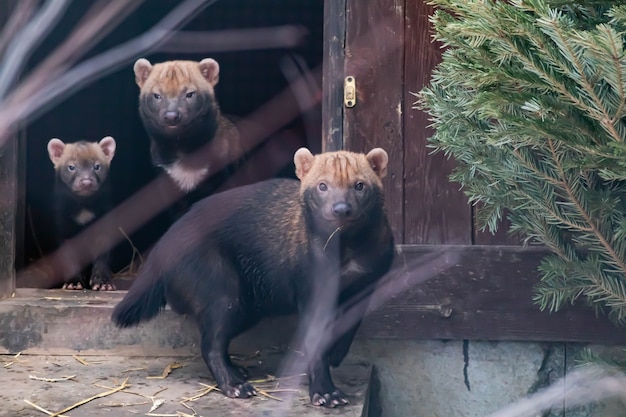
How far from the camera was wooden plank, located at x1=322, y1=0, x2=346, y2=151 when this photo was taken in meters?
4.88

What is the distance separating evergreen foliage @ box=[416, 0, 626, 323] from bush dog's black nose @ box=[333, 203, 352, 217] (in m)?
0.64

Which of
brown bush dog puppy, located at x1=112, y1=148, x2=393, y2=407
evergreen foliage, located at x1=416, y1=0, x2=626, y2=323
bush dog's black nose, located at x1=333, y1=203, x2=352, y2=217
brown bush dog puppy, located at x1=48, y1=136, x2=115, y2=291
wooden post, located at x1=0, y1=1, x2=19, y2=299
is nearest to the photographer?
evergreen foliage, located at x1=416, y1=0, x2=626, y2=323

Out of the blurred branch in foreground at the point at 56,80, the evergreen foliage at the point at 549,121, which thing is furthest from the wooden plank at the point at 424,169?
the blurred branch in foreground at the point at 56,80

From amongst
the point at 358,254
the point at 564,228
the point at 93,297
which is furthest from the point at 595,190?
the point at 93,297

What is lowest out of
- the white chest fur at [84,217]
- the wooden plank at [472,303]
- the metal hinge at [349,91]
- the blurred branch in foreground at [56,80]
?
the wooden plank at [472,303]

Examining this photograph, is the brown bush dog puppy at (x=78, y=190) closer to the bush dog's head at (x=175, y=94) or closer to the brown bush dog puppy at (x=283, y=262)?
the bush dog's head at (x=175, y=94)

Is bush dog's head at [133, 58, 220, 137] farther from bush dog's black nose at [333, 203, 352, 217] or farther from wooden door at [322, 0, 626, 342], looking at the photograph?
bush dog's black nose at [333, 203, 352, 217]

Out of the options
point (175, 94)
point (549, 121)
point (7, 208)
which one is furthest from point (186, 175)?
point (549, 121)

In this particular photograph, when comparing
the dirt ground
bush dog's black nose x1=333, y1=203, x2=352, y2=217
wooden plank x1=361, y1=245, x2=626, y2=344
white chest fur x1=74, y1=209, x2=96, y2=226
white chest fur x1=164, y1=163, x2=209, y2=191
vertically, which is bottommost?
the dirt ground

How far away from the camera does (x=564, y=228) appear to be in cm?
341

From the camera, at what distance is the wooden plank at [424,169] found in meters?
4.84

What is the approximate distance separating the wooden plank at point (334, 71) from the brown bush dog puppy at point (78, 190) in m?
2.19

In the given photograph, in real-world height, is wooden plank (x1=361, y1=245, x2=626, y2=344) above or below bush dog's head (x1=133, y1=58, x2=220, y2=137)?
below

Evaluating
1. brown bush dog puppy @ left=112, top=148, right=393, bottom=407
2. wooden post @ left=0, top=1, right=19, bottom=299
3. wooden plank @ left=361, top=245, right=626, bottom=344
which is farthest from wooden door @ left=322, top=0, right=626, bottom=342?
wooden post @ left=0, top=1, right=19, bottom=299
